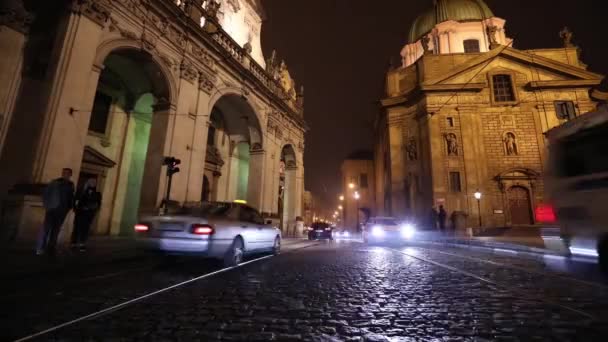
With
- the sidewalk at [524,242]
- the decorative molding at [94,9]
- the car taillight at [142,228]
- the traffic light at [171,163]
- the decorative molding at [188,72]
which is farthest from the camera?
the decorative molding at [188,72]

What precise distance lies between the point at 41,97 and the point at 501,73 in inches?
1381

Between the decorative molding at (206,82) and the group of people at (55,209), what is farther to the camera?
the decorative molding at (206,82)

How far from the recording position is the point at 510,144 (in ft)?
86.5

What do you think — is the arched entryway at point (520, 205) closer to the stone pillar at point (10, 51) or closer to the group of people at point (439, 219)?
the group of people at point (439, 219)

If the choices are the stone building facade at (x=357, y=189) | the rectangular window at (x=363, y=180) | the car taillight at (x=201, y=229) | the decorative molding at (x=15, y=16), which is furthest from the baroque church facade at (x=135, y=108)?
the rectangular window at (x=363, y=180)

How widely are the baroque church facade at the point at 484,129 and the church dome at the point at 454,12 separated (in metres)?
7.73

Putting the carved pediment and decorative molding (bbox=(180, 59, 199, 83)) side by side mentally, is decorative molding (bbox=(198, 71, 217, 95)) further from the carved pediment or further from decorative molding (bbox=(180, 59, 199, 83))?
the carved pediment

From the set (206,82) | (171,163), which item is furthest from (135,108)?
(171,163)

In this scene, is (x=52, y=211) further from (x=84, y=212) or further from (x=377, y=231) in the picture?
(x=377, y=231)

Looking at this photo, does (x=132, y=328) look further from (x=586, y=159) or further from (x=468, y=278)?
(x=586, y=159)

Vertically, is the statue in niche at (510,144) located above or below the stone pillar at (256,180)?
above

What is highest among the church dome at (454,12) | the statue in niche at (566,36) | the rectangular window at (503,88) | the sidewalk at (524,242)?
the church dome at (454,12)

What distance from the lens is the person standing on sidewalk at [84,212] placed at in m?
7.23

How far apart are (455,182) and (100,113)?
27.6 metres
